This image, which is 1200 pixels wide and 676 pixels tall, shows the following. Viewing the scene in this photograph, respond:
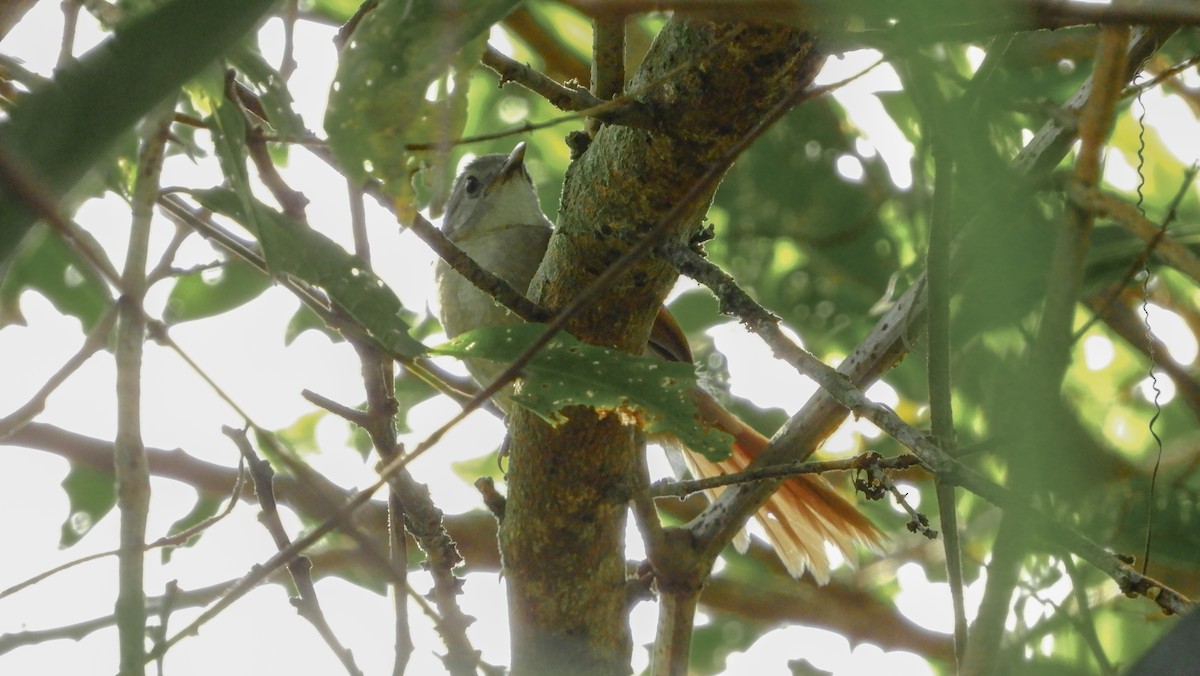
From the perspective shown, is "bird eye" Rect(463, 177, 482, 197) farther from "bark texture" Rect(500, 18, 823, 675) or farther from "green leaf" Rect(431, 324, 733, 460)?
"green leaf" Rect(431, 324, 733, 460)

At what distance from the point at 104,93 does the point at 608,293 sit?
3.92 feet

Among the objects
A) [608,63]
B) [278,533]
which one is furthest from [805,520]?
[278,533]

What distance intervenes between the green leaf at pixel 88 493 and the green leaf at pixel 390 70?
2435mm

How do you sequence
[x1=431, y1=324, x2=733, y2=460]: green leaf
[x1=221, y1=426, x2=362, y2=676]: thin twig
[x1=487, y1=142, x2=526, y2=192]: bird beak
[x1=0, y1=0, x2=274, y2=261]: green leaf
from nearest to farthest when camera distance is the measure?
[x1=0, y1=0, x2=274, y2=261]: green leaf
[x1=431, y1=324, x2=733, y2=460]: green leaf
[x1=221, y1=426, x2=362, y2=676]: thin twig
[x1=487, y1=142, x2=526, y2=192]: bird beak

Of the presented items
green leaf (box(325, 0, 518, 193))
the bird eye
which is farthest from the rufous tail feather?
green leaf (box(325, 0, 518, 193))

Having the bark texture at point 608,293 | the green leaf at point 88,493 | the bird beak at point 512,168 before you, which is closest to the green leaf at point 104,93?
the bark texture at point 608,293

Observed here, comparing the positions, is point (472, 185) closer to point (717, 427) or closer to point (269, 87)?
point (717, 427)

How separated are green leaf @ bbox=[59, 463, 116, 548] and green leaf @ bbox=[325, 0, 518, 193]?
2.43 m

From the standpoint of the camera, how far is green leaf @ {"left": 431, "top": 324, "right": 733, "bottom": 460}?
137 centimetres

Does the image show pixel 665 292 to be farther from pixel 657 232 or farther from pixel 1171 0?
pixel 1171 0

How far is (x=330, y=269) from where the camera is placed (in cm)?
121

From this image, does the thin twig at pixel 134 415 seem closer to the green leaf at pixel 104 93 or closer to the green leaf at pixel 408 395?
the green leaf at pixel 104 93

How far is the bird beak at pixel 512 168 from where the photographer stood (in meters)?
3.84

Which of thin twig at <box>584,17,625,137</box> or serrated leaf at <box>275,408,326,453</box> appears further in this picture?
serrated leaf at <box>275,408,326,453</box>
